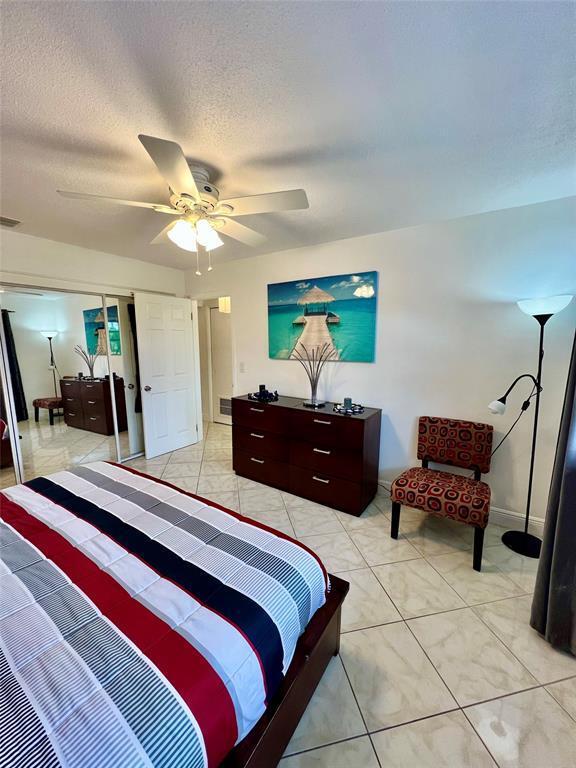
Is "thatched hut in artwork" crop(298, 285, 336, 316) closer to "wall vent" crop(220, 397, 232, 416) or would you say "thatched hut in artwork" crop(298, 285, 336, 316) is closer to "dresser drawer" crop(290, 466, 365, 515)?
"dresser drawer" crop(290, 466, 365, 515)

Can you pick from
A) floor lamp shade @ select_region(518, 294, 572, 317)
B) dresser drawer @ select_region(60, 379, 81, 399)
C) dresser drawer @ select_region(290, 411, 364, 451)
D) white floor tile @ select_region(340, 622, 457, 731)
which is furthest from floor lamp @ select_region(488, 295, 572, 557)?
dresser drawer @ select_region(60, 379, 81, 399)

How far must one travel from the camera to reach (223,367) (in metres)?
5.16

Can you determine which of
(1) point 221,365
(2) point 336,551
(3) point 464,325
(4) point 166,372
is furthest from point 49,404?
(3) point 464,325

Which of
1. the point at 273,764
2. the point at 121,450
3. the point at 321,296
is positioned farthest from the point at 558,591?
the point at 121,450

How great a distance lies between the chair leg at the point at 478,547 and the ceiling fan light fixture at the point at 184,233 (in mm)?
2602

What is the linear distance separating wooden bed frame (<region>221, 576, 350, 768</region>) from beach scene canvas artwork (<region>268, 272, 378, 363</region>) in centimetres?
211

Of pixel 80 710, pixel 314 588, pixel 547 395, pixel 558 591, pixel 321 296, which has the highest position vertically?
pixel 321 296

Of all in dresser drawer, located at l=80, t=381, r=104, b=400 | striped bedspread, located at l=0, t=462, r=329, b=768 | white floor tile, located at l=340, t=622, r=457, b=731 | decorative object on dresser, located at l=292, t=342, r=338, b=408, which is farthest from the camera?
dresser drawer, located at l=80, t=381, r=104, b=400

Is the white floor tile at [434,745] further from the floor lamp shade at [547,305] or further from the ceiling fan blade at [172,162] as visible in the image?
the ceiling fan blade at [172,162]

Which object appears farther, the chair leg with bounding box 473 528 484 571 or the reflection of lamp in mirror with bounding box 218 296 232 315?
the reflection of lamp in mirror with bounding box 218 296 232 315

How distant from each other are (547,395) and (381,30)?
7.77ft

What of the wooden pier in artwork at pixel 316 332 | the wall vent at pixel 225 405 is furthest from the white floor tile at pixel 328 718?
the wall vent at pixel 225 405

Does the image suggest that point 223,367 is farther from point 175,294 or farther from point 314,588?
point 314,588

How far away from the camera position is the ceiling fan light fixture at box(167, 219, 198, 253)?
1.78m
